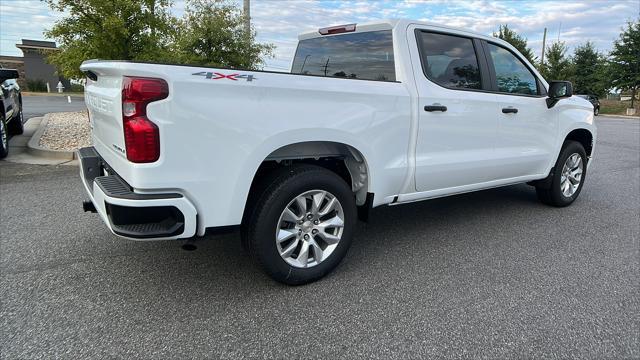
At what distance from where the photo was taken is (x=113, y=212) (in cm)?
237

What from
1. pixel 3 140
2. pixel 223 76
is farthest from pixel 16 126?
pixel 223 76

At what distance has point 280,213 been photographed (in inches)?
109

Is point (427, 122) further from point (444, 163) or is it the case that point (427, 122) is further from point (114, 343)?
point (114, 343)

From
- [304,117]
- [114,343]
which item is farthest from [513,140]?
[114,343]

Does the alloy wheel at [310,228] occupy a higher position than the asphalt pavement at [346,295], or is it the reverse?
the alloy wheel at [310,228]

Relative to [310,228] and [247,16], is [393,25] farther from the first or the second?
[247,16]

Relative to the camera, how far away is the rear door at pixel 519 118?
13.6ft

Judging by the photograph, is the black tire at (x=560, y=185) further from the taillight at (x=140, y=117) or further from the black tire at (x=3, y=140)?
the black tire at (x=3, y=140)

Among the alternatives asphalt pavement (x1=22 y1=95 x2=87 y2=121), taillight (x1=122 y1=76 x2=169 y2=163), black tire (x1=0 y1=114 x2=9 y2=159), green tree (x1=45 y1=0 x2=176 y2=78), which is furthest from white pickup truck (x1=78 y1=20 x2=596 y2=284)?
asphalt pavement (x1=22 y1=95 x2=87 y2=121)

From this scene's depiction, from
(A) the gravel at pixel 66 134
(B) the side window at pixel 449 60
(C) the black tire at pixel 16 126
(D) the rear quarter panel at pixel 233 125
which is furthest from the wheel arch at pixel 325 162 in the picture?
(C) the black tire at pixel 16 126

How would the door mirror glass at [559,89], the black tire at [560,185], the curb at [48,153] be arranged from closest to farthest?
the door mirror glass at [559,89], the black tire at [560,185], the curb at [48,153]

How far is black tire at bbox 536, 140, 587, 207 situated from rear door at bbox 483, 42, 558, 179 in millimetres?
327

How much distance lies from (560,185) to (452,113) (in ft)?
7.67

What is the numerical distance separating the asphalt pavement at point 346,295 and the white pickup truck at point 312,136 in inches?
16.4
